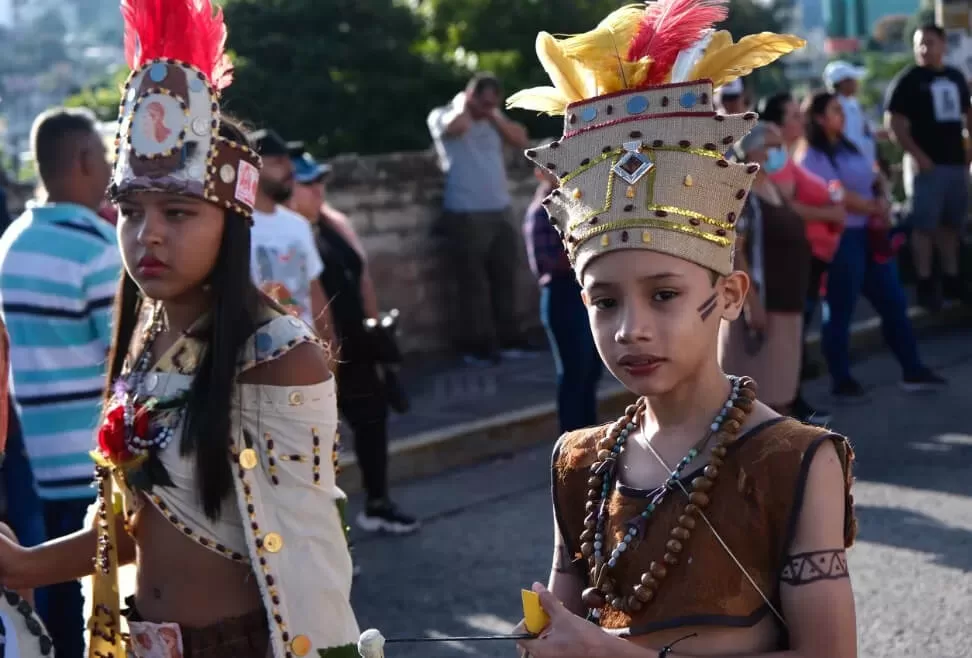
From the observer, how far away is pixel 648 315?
2.37m

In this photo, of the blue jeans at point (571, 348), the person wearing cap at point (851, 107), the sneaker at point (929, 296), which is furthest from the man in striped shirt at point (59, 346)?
the sneaker at point (929, 296)

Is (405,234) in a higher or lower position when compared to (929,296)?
higher

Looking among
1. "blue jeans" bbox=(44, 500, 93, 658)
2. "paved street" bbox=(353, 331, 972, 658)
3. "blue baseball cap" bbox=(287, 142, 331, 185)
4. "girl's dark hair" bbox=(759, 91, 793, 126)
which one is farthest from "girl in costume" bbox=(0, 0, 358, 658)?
"girl's dark hair" bbox=(759, 91, 793, 126)

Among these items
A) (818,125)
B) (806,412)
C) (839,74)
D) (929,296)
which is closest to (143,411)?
(806,412)

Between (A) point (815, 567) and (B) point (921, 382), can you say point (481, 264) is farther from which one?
(A) point (815, 567)

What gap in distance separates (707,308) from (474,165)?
28.5 feet

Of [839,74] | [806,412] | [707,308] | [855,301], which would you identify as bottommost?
[806,412]

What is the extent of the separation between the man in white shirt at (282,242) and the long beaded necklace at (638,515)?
3.30 metres

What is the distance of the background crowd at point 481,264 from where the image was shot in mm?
4684

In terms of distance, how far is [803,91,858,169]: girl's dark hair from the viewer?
30.0 feet

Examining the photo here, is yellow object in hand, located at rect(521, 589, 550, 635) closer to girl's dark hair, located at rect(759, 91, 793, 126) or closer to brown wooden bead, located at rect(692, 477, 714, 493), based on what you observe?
brown wooden bead, located at rect(692, 477, 714, 493)

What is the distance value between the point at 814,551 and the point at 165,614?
142cm

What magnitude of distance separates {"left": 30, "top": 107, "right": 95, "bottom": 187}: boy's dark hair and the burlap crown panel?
3.01 metres

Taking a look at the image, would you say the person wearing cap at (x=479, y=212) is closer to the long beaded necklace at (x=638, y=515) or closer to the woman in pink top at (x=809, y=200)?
the woman in pink top at (x=809, y=200)
